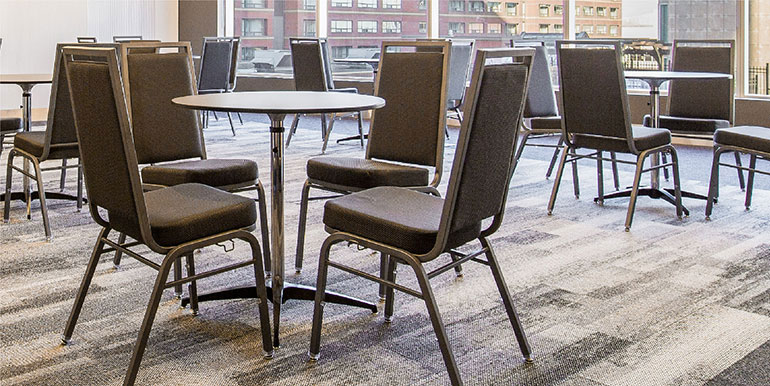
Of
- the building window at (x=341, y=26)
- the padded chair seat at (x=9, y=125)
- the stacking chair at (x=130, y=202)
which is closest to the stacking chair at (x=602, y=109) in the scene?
the stacking chair at (x=130, y=202)

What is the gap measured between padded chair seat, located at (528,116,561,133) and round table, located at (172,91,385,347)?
7.59ft

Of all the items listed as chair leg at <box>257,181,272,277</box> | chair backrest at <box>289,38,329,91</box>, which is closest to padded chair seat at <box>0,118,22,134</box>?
chair leg at <box>257,181,272,277</box>

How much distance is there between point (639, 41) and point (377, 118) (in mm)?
4946

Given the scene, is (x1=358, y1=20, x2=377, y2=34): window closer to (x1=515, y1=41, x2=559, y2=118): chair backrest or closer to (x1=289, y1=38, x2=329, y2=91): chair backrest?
(x1=289, y1=38, x2=329, y2=91): chair backrest

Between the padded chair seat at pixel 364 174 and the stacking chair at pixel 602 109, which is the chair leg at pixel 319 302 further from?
the stacking chair at pixel 602 109

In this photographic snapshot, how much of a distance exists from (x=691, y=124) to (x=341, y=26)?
615 cm

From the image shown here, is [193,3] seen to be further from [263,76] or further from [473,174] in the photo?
[473,174]

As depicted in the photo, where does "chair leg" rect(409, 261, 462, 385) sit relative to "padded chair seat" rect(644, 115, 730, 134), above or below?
below

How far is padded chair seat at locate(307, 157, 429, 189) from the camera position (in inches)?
116

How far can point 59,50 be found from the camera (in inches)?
140

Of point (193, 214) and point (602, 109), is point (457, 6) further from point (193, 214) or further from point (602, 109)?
point (193, 214)

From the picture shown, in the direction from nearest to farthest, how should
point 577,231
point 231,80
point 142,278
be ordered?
point 142,278
point 577,231
point 231,80

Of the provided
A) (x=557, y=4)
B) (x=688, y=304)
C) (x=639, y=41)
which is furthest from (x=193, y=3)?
(x=688, y=304)

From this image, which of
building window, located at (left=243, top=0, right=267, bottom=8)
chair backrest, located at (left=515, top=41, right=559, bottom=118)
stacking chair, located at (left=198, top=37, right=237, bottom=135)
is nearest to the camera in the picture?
chair backrest, located at (left=515, top=41, right=559, bottom=118)
